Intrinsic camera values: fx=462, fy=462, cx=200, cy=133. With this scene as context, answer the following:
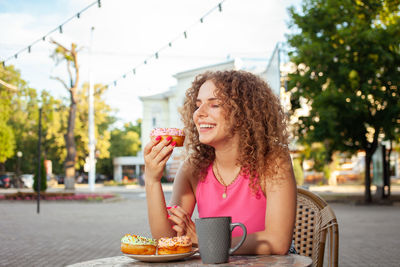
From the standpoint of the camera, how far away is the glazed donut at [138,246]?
6.31 feet

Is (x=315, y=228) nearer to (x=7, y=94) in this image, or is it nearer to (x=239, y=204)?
(x=239, y=204)

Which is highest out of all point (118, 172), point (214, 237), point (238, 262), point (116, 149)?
point (116, 149)

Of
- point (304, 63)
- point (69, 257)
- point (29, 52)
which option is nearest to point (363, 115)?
point (304, 63)

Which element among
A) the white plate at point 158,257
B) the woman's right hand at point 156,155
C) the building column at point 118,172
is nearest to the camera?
the white plate at point 158,257

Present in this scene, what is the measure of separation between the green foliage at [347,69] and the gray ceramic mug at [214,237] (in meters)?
15.1

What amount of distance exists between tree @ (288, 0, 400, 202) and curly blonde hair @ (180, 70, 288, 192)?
14322mm

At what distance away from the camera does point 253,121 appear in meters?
2.41

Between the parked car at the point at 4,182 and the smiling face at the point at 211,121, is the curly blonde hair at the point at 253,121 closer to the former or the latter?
the smiling face at the point at 211,121

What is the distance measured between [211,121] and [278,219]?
59cm

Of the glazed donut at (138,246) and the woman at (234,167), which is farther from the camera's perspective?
the woman at (234,167)

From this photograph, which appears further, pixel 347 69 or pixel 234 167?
pixel 347 69

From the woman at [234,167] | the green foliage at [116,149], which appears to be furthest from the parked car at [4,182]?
the woman at [234,167]

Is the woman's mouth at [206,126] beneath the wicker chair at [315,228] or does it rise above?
above

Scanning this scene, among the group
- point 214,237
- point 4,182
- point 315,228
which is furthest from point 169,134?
point 4,182
